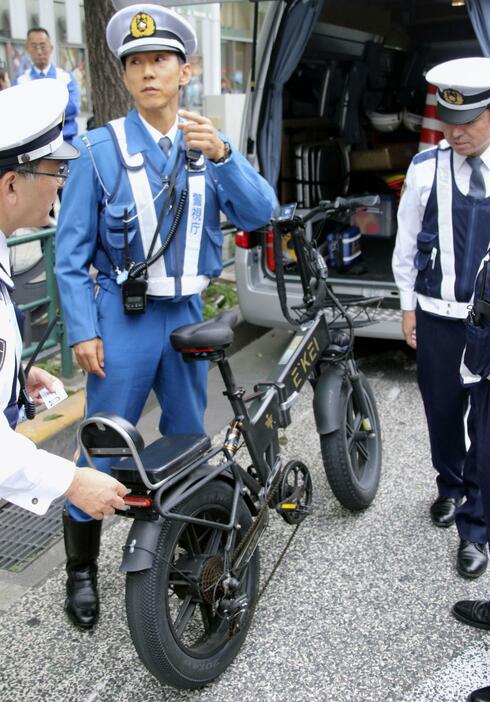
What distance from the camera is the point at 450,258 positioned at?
2.87 meters

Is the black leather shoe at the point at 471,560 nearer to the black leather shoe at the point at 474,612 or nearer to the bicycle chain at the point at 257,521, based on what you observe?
the black leather shoe at the point at 474,612

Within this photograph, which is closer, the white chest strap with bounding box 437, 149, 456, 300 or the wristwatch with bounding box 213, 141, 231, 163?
the wristwatch with bounding box 213, 141, 231, 163

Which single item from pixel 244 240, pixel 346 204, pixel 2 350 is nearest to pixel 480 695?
pixel 2 350

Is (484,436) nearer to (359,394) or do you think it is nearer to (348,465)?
(348,465)

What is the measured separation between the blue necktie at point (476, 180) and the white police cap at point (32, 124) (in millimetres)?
1536

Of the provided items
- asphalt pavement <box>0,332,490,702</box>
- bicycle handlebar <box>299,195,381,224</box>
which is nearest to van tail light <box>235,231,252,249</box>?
bicycle handlebar <box>299,195,381,224</box>

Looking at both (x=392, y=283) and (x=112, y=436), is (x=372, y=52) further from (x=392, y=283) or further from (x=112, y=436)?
Answer: (x=112, y=436)

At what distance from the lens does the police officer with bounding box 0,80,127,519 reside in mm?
1713

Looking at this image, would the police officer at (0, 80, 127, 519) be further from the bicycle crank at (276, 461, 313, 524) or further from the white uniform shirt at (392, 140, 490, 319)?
the white uniform shirt at (392, 140, 490, 319)

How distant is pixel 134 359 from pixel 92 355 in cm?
14

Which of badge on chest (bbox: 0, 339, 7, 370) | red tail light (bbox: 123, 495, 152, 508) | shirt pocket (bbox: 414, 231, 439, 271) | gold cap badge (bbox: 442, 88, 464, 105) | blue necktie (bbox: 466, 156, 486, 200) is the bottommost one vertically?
red tail light (bbox: 123, 495, 152, 508)

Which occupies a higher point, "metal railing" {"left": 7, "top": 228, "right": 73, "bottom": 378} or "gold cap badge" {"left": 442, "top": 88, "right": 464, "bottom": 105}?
"gold cap badge" {"left": 442, "top": 88, "right": 464, "bottom": 105}

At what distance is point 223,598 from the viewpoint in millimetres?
2344

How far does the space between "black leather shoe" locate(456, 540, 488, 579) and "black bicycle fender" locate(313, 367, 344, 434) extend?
0.68m
